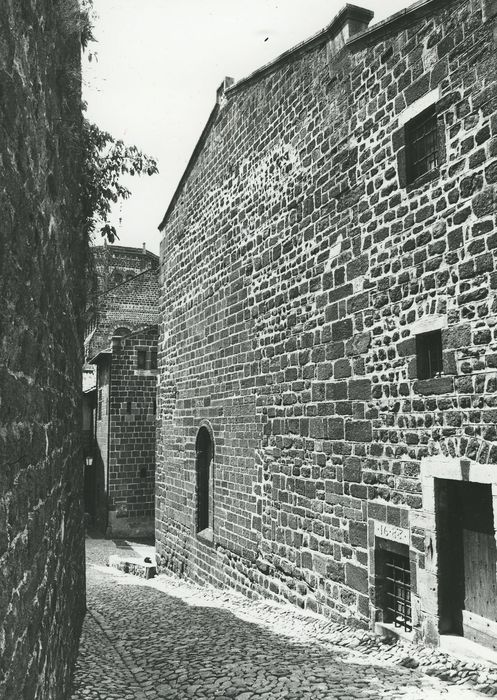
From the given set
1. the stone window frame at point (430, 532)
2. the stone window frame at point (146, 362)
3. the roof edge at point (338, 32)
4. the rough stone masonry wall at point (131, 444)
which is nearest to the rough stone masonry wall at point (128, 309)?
the stone window frame at point (146, 362)

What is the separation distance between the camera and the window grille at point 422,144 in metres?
5.72

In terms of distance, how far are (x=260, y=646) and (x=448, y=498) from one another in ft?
8.78

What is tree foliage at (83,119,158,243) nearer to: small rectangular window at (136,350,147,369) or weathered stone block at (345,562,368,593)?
weathered stone block at (345,562,368,593)

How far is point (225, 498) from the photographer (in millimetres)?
10016

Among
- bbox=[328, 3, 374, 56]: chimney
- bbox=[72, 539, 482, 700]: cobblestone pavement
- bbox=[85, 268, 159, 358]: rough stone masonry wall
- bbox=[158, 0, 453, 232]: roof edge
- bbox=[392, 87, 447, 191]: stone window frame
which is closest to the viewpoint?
bbox=[72, 539, 482, 700]: cobblestone pavement

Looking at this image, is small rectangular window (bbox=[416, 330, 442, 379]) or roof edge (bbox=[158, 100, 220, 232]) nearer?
small rectangular window (bbox=[416, 330, 442, 379])

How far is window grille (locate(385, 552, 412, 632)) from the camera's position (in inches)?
231

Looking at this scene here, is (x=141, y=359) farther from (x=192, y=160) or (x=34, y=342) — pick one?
(x=34, y=342)

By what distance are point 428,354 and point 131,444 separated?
1636 cm

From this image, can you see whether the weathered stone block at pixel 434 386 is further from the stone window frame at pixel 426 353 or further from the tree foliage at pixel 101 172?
the tree foliage at pixel 101 172

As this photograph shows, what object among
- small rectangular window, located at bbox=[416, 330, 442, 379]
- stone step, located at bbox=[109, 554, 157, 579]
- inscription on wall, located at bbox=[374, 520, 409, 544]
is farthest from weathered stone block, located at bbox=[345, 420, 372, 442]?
stone step, located at bbox=[109, 554, 157, 579]

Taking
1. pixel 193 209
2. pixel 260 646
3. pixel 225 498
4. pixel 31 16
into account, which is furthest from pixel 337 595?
pixel 193 209

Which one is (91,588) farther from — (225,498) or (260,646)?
(260,646)

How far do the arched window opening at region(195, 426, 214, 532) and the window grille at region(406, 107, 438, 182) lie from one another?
6592 mm
